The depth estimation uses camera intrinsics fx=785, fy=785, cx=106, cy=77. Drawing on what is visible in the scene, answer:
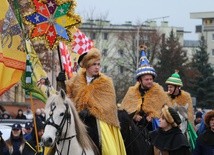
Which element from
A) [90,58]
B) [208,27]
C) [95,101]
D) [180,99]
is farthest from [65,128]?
[208,27]

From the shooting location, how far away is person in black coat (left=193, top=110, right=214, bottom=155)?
11.6m

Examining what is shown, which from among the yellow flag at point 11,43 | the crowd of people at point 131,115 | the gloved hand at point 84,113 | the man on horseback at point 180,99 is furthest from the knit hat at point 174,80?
the gloved hand at point 84,113

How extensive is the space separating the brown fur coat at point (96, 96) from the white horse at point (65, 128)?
0.63 meters

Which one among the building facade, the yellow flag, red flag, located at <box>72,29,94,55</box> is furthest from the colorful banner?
the building facade

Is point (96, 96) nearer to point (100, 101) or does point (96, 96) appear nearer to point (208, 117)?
point (100, 101)

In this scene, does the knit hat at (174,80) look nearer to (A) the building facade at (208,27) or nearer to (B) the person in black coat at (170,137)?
(B) the person in black coat at (170,137)

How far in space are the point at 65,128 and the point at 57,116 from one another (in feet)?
0.83

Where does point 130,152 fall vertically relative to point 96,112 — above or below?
below

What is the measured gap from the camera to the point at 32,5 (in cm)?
1338

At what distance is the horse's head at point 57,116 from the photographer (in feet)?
33.3

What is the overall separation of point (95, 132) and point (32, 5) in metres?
3.02

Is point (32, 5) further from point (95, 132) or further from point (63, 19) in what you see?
point (95, 132)

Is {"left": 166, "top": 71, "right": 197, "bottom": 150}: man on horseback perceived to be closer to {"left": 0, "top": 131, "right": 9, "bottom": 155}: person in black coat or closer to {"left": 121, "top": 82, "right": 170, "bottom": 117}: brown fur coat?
{"left": 121, "top": 82, "right": 170, "bottom": 117}: brown fur coat

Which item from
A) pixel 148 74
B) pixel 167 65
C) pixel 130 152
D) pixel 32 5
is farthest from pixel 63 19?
pixel 167 65
